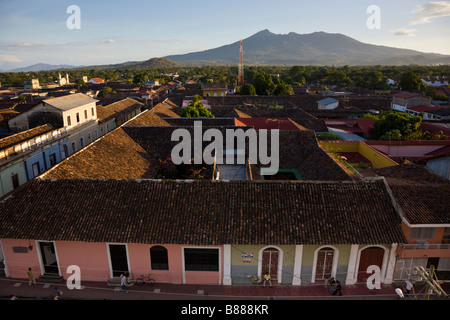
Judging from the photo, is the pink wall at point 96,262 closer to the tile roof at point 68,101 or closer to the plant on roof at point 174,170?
the plant on roof at point 174,170

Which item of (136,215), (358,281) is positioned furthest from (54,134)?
(358,281)

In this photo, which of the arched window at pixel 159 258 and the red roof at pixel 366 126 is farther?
the red roof at pixel 366 126

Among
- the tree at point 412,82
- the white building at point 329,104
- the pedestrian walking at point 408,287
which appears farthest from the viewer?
the tree at point 412,82

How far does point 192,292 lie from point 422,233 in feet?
34.8

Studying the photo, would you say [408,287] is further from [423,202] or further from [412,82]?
[412,82]

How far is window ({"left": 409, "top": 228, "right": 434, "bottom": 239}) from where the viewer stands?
534 inches

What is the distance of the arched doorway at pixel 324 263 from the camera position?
14.1m

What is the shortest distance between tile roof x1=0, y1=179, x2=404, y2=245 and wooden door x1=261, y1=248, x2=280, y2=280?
129 centimetres

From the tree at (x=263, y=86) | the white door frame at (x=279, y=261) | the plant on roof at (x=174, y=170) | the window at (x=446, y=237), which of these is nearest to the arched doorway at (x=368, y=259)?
the window at (x=446, y=237)

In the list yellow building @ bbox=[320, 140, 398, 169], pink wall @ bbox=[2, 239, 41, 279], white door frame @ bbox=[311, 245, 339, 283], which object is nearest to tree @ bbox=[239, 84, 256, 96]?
yellow building @ bbox=[320, 140, 398, 169]

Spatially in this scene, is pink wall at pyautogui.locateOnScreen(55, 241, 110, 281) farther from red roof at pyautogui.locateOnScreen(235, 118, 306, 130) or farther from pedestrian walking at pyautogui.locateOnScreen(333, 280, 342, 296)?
red roof at pyautogui.locateOnScreen(235, 118, 306, 130)

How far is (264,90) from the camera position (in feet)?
240

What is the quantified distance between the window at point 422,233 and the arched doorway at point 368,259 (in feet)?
4.87

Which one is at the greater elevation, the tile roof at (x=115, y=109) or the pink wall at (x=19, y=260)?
the tile roof at (x=115, y=109)
